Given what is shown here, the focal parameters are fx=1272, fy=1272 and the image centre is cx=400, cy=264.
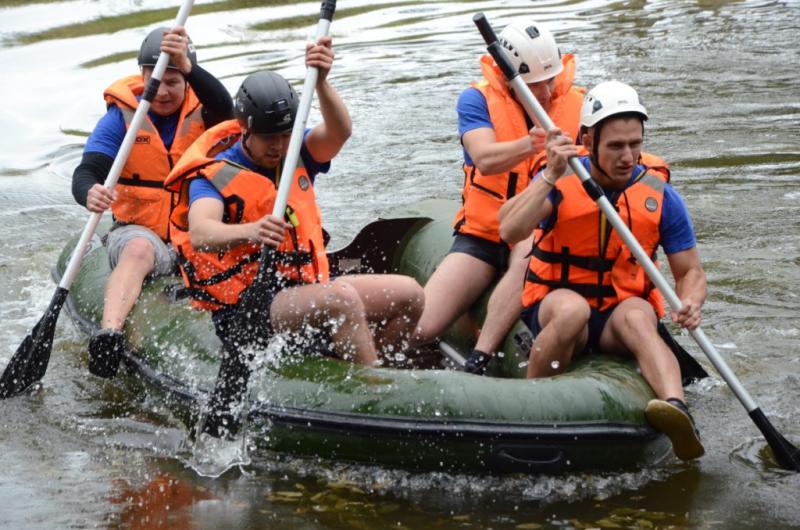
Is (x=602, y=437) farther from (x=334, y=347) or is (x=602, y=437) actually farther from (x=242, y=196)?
(x=242, y=196)

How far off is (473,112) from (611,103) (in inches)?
42.4

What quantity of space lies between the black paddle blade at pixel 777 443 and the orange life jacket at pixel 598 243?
61 cm

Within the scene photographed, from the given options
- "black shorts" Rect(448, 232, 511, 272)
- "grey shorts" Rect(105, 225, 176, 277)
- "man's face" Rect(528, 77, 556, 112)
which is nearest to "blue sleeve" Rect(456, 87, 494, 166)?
"man's face" Rect(528, 77, 556, 112)

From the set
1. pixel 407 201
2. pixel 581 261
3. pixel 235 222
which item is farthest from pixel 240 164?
pixel 407 201

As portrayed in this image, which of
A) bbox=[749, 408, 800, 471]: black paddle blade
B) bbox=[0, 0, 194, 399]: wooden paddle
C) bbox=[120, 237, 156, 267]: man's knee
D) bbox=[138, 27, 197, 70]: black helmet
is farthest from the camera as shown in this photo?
bbox=[138, 27, 197, 70]: black helmet

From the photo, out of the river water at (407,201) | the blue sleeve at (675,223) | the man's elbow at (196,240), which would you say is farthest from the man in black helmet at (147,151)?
the blue sleeve at (675,223)

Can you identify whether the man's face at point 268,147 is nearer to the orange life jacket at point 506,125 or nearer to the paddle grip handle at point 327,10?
the paddle grip handle at point 327,10

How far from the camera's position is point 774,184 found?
10133 millimetres

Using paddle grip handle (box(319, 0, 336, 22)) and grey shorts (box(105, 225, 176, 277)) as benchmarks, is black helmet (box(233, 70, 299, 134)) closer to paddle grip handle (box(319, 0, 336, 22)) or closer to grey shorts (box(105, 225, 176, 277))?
paddle grip handle (box(319, 0, 336, 22))

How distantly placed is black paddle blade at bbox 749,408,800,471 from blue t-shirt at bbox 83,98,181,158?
11.4 feet

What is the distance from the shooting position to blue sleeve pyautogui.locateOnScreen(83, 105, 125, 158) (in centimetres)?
696

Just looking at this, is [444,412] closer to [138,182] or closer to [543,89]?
[543,89]

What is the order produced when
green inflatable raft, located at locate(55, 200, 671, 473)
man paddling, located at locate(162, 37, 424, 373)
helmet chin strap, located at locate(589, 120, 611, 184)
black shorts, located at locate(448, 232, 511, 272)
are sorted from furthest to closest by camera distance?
black shorts, located at locate(448, 232, 511, 272)
man paddling, located at locate(162, 37, 424, 373)
helmet chin strap, located at locate(589, 120, 611, 184)
green inflatable raft, located at locate(55, 200, 671, 473)

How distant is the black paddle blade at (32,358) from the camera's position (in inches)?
261
